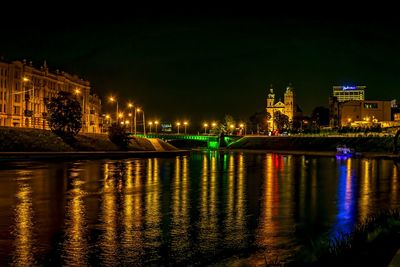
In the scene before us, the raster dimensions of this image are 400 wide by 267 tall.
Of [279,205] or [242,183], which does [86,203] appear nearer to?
[279,205]

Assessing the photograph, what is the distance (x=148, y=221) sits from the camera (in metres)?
22.5

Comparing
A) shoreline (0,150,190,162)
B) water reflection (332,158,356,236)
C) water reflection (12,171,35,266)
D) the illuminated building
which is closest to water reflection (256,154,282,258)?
water reflection (332,158,356,236)

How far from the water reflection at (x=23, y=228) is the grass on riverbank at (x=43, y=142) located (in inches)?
1961

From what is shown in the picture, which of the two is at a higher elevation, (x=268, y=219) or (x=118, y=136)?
(x=118, y=136)

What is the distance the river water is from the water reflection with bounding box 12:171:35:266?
0.03 meters

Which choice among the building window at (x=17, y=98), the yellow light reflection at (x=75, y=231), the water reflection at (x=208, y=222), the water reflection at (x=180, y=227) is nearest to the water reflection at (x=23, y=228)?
the yellow light reflection at (x=75, y=231)

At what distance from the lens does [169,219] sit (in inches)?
909

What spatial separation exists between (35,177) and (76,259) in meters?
29.8

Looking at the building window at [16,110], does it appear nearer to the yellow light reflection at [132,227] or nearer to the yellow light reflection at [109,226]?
the yellow light reflection at [109,226]

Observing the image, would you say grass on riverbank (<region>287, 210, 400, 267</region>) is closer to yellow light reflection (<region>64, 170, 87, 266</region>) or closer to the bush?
yellow light reflection (<region>64, 170, 87, 266</region>)

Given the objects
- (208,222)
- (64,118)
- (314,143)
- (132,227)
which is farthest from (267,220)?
(314,143)

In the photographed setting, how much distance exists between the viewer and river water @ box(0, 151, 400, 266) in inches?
652

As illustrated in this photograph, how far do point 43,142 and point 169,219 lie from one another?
7026cm

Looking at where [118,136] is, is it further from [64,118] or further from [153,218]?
[153,218]
